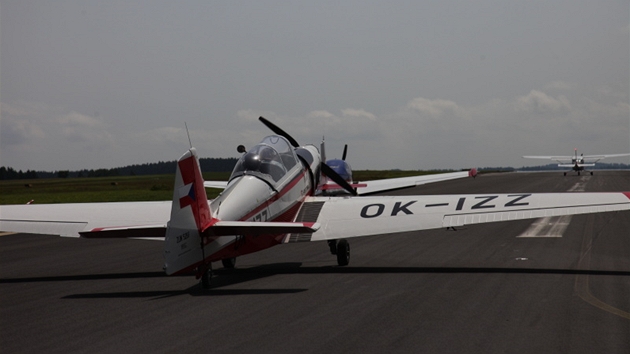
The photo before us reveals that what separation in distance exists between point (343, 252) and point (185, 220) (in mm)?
4670

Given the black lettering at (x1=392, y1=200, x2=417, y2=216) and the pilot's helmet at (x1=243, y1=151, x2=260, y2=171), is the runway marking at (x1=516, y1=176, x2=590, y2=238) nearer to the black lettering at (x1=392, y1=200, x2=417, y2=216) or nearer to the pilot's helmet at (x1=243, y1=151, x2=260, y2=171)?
the black lettering at (x1=392, y1=200, x2=417, y2=216)

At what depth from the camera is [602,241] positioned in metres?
18.2

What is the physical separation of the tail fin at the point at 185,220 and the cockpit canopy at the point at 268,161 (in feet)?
9.61

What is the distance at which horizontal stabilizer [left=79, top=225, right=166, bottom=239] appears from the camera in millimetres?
10836

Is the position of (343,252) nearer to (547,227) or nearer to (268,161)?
(268,161)

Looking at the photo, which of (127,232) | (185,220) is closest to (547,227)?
(185,220)

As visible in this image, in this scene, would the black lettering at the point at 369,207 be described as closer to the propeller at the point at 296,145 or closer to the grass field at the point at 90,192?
the propeller at the point at 296,145

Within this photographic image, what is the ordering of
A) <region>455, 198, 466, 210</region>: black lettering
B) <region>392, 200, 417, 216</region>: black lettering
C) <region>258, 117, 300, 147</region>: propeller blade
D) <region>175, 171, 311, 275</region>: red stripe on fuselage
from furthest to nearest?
<region>258, 117, 300, 147</region>: propeller blade
<region>392, 200, 417, 216</region>: black lettering
<region>455, 198, 466, 210</region>: black lettering
<region>175, 171, 311, 275</region>: red stripe on fuselage

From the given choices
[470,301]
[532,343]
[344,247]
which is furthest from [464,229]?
[532,343]

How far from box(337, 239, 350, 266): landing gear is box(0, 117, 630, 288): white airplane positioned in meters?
0.02

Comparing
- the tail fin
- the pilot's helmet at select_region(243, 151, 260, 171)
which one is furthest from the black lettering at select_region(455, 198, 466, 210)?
the tail fin

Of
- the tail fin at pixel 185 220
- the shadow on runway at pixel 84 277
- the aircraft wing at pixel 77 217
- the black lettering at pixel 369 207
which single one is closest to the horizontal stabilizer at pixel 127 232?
the tail fin at pixel 185 220

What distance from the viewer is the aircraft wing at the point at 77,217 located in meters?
13.5

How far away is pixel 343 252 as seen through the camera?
14359 mm
